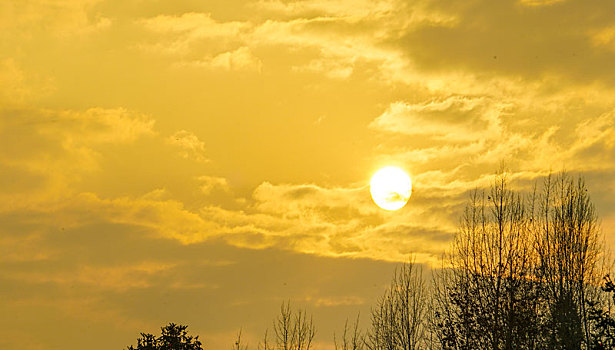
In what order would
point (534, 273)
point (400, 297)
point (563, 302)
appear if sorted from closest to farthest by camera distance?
1. point (534, 273)
2. point (563, 302)
3. point (400, 297)

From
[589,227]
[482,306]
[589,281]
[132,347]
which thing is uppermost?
[589,227]

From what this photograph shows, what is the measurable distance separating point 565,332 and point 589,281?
546cm

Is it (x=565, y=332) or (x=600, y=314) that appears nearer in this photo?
(x=600, y=314)

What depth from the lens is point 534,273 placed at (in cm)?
3594

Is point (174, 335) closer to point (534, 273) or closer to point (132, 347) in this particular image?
point (132, 347)

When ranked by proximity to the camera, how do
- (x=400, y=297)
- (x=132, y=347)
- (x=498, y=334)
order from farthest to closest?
1. (x=400, y=297)
2. (x=498, y=334)
3. (x=132, y=347)

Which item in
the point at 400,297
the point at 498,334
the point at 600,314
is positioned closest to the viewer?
the point at 600,314

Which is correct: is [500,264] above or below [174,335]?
above

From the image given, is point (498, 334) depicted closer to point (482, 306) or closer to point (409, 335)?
point (482, 306)

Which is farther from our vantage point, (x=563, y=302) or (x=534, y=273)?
(x=563, y=302)

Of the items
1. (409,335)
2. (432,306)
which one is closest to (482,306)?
(432,306)

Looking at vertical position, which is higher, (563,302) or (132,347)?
(563,302)

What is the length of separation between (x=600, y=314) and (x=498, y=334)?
10.9 m

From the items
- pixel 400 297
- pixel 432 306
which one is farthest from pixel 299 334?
pixel 432 306
